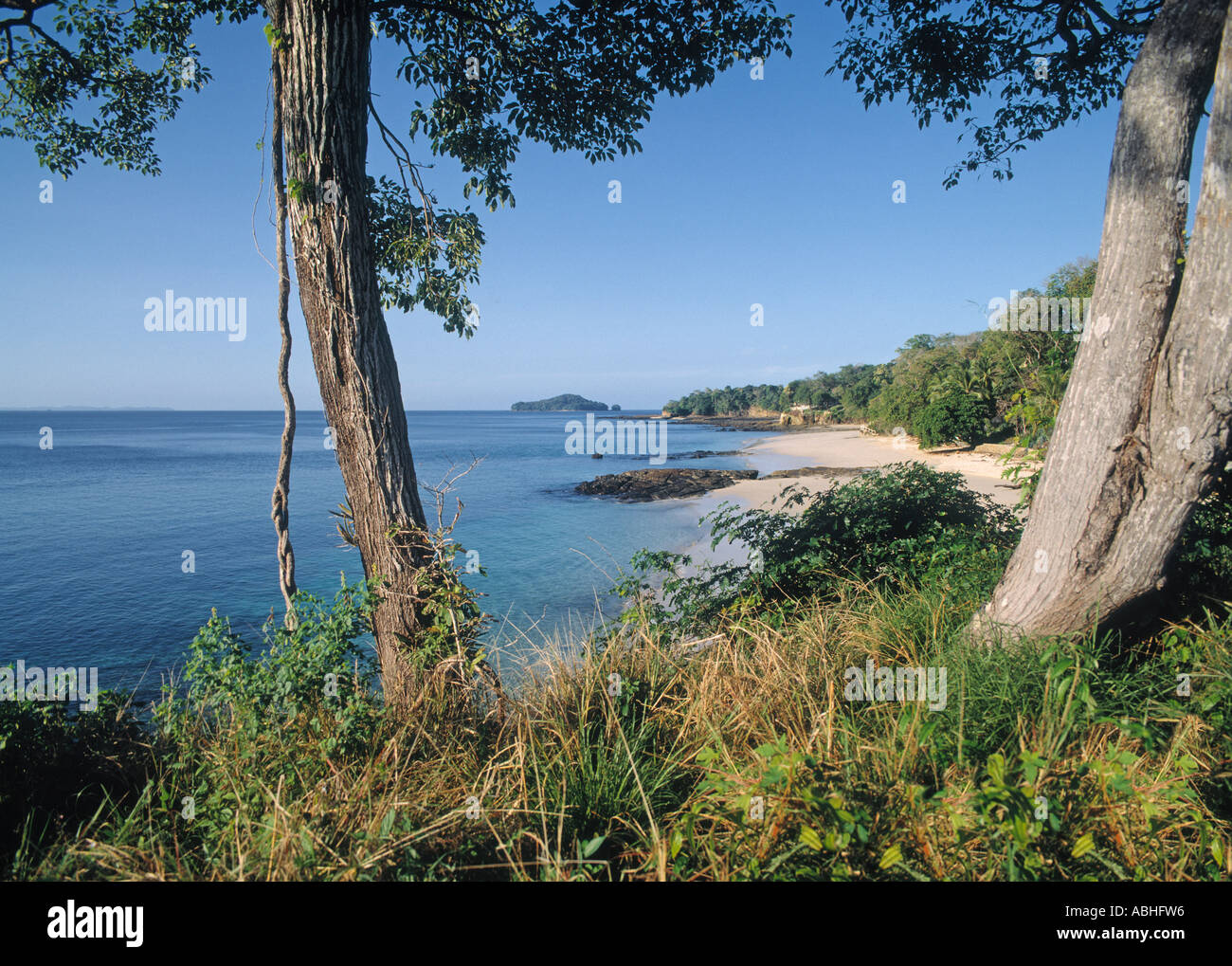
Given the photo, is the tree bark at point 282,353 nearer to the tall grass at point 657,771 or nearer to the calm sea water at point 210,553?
the tall grass at point 657,771

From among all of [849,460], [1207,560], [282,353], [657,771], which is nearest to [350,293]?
[282,353]

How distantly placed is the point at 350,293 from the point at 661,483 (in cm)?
2726

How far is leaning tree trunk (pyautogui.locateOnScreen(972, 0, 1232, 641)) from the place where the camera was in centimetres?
284

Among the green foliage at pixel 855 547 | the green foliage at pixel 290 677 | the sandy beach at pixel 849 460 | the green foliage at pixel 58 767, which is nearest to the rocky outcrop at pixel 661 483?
the sandy beach at pixel 849 460

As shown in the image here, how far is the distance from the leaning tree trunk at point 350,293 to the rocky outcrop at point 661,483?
23449mm

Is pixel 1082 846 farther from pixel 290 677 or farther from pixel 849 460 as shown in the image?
pixel 849 460

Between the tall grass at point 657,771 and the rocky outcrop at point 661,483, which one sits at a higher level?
the tall grass at point 657,771

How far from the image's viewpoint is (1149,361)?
3018 mm

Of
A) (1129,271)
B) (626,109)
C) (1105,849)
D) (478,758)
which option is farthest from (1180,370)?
(626,109)

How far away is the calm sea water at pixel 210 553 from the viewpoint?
10.8 m
